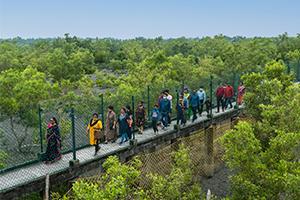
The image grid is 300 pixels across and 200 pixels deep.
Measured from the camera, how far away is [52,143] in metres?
9.62

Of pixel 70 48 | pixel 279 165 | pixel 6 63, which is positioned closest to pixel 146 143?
pixel 279 165

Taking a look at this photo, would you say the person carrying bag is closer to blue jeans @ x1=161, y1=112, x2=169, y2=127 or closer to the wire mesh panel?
the wire mesh panel

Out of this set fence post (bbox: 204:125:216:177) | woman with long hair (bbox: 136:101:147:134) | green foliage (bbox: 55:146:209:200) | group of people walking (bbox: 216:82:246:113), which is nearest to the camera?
green foliage (bbox: 55:146:209:200)

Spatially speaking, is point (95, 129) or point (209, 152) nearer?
point (95, 129)

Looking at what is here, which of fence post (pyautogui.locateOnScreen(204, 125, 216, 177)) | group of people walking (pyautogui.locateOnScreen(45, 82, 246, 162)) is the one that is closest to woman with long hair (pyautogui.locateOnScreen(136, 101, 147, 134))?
group of people walking (pyautogui.locateOnScreen(45, 82, 246, 162))

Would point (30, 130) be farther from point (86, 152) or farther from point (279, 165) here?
A: point (279, 165)

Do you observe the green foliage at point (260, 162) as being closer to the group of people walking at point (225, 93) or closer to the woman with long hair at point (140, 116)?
the woman with long hair at point (140, 116)

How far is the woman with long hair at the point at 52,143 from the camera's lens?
9.49 metres

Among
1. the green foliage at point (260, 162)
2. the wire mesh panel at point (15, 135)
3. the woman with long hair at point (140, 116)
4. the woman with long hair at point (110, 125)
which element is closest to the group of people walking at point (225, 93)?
the woman with long hair at point (140, 116)

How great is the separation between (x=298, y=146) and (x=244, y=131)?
170 centimetres

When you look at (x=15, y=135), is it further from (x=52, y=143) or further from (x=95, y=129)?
(x=95, y=129)

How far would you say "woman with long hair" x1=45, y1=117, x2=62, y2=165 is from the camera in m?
9.49

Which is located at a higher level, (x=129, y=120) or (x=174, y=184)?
(x=129, y=120)

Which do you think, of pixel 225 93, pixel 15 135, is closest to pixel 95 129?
pixel 15 135
